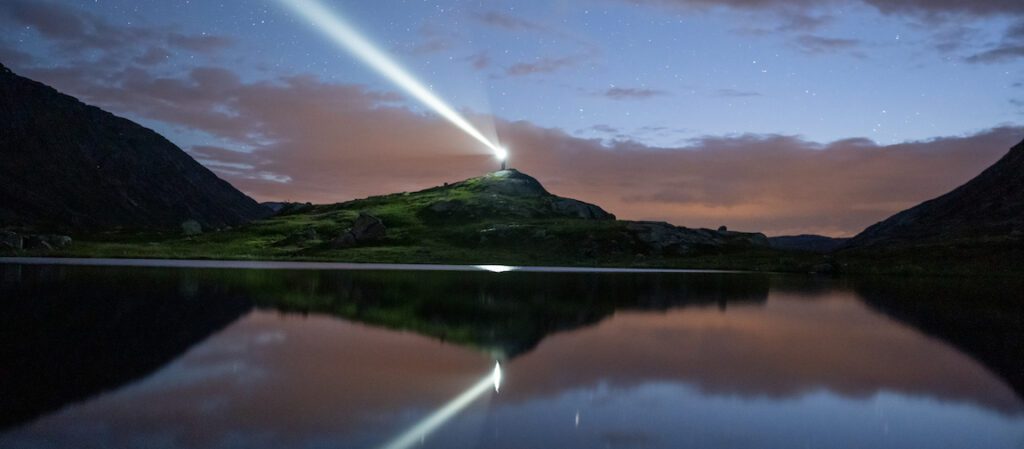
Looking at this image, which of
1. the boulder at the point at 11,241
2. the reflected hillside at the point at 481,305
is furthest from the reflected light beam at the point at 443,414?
the boulder at the point at 11,241

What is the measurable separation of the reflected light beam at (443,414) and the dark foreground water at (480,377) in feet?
0.21

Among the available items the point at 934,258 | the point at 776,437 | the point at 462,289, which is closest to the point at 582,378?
the point at 776,437

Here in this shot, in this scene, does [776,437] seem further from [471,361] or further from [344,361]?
[344,361]

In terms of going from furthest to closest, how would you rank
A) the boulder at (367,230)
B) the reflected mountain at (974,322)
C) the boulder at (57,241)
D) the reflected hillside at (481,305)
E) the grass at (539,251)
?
the boulder at (367,230) → the grass at (539,251) → the boulder at (57,241) → the reflected hillside at (481,305) → the reflected mountain at (974,322)

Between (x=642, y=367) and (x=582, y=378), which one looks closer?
(x=582, y=378)

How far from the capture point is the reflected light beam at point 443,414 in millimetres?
12484

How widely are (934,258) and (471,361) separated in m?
157

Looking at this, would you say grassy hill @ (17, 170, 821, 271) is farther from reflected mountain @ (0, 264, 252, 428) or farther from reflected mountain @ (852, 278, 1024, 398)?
reflected mountain @ (0, 264, 252, 428)

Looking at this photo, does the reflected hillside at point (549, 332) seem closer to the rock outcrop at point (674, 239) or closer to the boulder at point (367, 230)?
the rock outcrop at point (674, 239)

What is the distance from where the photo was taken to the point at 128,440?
12.1m

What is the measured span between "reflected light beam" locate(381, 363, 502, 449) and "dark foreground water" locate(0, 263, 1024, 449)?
0.21ft

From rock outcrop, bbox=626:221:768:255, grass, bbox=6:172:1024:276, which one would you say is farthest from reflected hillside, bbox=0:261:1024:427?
rock outcrop, bbox=626:221:768:255

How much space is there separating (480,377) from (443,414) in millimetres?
4362

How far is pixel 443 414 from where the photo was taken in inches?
577
